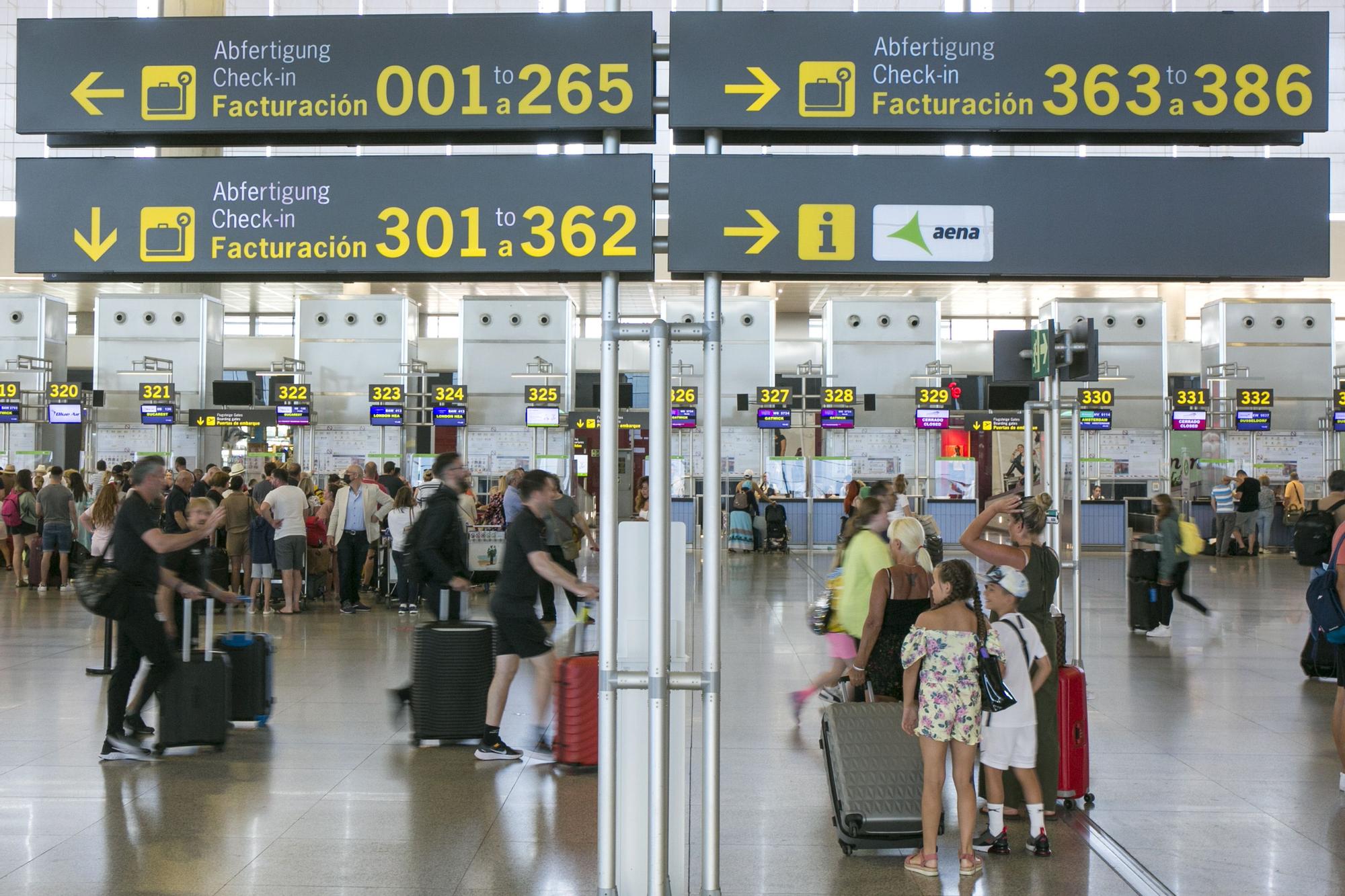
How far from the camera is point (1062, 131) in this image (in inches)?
179

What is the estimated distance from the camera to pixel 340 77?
15.0 ft

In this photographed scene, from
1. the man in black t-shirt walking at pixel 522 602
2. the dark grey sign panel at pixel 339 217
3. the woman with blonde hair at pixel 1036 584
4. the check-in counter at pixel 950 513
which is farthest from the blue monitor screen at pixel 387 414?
the dark grey sign panel at pixel 339 217

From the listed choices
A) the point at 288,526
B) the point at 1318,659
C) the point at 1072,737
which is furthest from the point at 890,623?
the point at 288,526

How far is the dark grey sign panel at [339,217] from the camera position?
445 cm

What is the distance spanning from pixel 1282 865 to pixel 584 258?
4.18 m

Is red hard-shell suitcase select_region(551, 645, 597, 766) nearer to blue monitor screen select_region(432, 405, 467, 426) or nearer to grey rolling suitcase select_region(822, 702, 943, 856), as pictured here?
grey rolling suitcase select_region(822, 702, 943, 856)

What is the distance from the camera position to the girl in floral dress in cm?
518

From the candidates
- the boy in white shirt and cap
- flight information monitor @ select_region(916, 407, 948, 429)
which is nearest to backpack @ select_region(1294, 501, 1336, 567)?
the boy in white shirt and cap

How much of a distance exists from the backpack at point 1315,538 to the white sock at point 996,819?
4.77 m

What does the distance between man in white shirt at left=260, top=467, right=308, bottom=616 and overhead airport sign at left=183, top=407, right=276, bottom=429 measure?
12.7 meters

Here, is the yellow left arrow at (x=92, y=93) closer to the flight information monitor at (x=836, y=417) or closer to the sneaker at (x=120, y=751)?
the sneaker at (x=120, y=751)

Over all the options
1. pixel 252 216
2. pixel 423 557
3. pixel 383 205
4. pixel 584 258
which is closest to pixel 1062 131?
pixel 584 258

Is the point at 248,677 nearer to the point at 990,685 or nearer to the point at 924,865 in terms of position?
the point at 924,865

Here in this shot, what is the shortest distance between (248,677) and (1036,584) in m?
5.12
